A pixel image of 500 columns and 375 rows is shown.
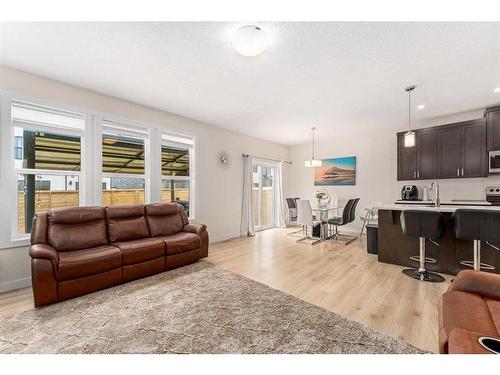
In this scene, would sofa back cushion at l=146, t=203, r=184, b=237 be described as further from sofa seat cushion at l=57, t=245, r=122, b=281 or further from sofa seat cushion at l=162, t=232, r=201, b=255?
sofa seat cushion at l=57, t=245, r=122, b=281

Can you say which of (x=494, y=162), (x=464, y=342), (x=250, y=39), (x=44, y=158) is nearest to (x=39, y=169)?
(x=44, y=158)

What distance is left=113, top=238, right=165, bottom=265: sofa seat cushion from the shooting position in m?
2.76

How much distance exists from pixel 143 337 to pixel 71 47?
112 inches

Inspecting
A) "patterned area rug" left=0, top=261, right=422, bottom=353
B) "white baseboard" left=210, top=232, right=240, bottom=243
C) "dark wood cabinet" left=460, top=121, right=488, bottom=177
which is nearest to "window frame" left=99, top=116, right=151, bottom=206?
"white baseboard" left=210, top=232, right=240, bottom=243

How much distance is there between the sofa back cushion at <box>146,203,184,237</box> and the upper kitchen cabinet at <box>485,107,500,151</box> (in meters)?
5.50

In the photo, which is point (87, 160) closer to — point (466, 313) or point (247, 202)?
point (247, 202)

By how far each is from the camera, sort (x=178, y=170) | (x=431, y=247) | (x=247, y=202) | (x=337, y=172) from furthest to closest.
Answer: (x=337, y=172) < (x=247, y=202) < (x=178, y=170) < (x=431, y=247)

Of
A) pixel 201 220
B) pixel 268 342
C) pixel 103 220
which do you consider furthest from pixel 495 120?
pixel 103 220

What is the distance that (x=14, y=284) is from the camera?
269cm

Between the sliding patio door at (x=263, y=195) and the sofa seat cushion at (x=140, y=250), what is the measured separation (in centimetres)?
352

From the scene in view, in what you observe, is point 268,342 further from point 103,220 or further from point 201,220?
point 201,220

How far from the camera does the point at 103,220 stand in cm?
313

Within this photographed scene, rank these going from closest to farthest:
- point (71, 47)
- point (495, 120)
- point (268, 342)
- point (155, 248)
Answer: point (268, 342) → point (71, 47) → point (155, 248) → point (495, 120)

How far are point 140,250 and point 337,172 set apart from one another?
17.0 ft
